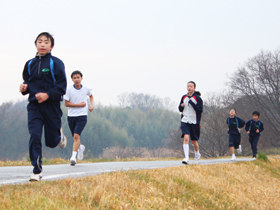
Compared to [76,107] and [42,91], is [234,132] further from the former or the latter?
[42,91]

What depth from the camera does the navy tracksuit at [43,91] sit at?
482 cm

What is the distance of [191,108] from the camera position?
30.8 feet

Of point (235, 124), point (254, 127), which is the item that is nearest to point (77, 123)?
point (235, 124)

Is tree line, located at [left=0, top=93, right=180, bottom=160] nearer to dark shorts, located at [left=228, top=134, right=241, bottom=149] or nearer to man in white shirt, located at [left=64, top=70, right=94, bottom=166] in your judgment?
dark shorts, located at [left=228, top=134, right=241, bottom=149]

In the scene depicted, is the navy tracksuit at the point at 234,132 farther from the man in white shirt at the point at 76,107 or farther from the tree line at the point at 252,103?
the tree line at the point at 252,103

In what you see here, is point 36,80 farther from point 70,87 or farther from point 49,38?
point 70,87

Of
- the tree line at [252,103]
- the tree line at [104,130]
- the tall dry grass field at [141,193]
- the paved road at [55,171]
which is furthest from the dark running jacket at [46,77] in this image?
the tree line at [104,130]

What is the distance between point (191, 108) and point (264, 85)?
95.3 feet

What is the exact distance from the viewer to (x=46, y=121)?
4930 mm

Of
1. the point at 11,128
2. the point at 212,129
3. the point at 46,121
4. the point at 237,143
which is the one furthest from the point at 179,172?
the point at 11,128

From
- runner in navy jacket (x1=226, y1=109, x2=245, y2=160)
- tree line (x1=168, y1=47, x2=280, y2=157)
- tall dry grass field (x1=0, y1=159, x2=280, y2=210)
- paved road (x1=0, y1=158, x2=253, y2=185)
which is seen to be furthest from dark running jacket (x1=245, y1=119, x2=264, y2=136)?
tree line (x1=168, y1=47, x2=280, y2=157)

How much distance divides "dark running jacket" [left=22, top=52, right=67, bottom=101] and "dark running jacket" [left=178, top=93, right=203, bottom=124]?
4.91 meters

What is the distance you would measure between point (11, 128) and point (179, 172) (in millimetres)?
70346

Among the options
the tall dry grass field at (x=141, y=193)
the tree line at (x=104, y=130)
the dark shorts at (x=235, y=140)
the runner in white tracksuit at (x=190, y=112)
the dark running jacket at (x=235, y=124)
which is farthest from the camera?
the tree line at (x=104, y=130)
